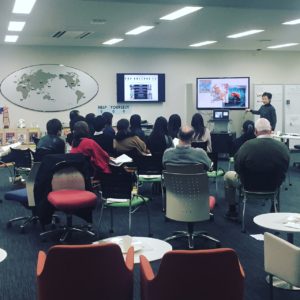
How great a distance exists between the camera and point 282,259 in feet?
10.1

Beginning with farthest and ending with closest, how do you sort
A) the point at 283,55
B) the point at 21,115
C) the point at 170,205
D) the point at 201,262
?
the point at 283,55 → the point at 21,115 → the point at 170,205 → the point at 201,262

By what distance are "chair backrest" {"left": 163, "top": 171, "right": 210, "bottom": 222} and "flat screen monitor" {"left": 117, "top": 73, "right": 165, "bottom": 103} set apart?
7888mm

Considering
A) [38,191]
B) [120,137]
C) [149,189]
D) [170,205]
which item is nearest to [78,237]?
[38,191]

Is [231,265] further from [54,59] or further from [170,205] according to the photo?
[54,59]

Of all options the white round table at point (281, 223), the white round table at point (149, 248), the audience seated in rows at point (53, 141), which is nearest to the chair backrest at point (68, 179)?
the audience seated in rows at point (53, 141)

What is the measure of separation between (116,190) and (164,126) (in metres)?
2.20

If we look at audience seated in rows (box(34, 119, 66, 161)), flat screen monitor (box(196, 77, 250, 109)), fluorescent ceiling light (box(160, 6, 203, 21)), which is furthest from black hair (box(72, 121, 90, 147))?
flat screen monitor (box(196, 77, 250, 109))

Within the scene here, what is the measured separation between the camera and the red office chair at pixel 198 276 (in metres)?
2.29

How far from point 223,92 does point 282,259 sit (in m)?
9.87

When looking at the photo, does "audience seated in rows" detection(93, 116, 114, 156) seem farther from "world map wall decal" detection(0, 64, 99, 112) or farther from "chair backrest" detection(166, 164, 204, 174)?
"world map wall decal" detection(0, 64, 99, 112)

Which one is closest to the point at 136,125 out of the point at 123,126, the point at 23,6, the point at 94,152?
the point at 123,126

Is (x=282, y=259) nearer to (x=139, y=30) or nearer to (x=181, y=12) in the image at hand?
(x=181, y=12)

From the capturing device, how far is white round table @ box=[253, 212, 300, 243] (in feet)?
11.6

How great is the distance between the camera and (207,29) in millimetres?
9219
